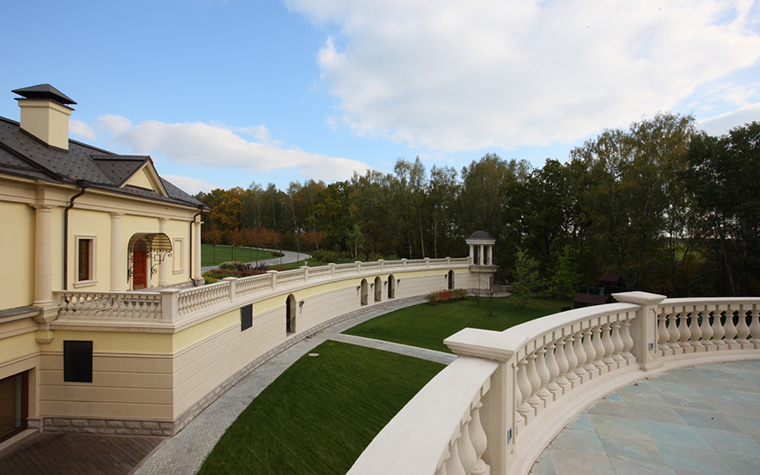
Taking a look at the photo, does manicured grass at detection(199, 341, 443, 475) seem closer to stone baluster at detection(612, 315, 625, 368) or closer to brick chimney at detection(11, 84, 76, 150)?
stone baluster at detection(612, 315, 625, 368)

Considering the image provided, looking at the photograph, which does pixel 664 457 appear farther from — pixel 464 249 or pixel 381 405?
pixel 464 249

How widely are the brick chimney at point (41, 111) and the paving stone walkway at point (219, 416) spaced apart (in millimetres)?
10594

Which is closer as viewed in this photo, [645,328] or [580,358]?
[580,358]

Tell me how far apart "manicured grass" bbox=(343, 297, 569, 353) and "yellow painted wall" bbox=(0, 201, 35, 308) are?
13716mm

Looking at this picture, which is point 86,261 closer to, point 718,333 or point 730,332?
point 718,333

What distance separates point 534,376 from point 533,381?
0.18 ft

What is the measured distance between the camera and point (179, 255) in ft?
57.8

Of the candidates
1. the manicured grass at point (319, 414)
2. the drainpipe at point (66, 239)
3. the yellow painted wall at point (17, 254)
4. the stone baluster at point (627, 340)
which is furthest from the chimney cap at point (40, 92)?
the stone baluster at point (627, 340)

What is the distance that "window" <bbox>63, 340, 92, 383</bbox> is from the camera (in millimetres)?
10266

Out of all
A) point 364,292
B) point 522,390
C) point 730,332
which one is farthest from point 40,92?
point 364,292

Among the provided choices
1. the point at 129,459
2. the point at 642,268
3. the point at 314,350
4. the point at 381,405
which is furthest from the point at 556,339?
the point at 642,268

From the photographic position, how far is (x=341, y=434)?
33.2 ft


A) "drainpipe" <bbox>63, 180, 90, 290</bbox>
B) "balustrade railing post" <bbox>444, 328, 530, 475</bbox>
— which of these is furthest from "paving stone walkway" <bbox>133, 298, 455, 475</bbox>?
"balustrade railing post" <bbox>444, 328, 530, 475</bbox>

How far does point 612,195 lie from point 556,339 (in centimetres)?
2711
